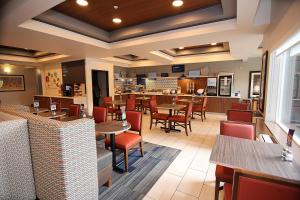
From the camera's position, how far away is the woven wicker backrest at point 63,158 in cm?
131

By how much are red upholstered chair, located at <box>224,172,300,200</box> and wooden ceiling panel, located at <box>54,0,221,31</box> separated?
9.50ft

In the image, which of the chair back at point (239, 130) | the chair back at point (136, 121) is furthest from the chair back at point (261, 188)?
the chair back at point (136, 121)

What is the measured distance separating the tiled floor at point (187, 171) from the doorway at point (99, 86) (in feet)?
13.9

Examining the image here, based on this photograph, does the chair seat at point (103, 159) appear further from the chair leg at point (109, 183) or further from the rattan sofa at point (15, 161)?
the rattan sofa at point (15, 161)

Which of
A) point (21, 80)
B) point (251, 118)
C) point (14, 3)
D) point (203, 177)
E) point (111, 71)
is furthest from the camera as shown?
point (21, 80)

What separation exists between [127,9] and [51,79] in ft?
22.2

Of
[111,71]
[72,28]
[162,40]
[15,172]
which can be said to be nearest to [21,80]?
[111,71]

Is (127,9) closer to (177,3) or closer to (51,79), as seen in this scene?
(177,3)

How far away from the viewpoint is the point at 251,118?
9.95 ft

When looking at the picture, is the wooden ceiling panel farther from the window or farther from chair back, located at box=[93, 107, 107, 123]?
chair back, located at box=[93, 107, 107, 123]

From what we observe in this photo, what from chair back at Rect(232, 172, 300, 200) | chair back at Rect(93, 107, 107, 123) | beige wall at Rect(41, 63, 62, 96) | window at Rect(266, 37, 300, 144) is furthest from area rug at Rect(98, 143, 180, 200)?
beige wall at Rect(41, 63, 62, 96)

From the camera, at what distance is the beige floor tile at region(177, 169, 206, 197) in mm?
2170

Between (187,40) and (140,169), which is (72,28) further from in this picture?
(140,169)

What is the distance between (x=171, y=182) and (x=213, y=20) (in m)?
3.03
